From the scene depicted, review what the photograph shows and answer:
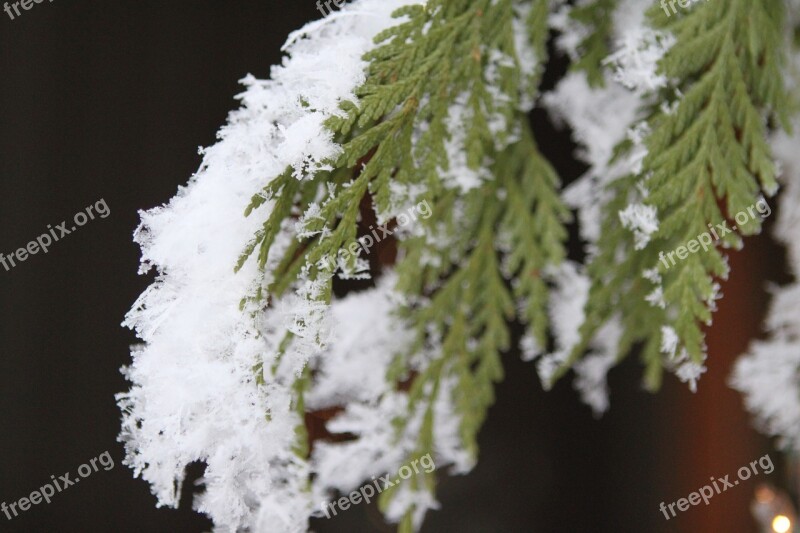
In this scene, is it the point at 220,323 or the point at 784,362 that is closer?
the point at 220,323

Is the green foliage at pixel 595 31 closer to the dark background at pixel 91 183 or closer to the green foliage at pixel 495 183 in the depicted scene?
the green foliage at pixel 495 183

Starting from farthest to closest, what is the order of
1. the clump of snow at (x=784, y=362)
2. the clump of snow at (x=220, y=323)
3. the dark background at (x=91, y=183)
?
the dark background at (x=91, y=183) < the clump of snow at (x=784, y=362) < the clump of snow at (x=220, y=323)

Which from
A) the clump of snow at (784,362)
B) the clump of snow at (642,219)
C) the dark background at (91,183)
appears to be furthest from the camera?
the dark background at (91,183)

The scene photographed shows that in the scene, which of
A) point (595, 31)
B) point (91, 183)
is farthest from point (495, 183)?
point (91, 183)

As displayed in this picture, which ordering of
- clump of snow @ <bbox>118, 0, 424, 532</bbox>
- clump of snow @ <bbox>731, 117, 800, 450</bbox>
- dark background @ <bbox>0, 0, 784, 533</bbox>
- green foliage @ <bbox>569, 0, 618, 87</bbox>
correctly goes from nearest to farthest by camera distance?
1. clump of snow @ <bbox>118, 0, 424, 532</bbox>
2. green foliage @ <bbox>569, 0, 618, 87</bbox>
3. clump of snow @ <bbox>731, 117, 800, 450</bbox>
4. dark background @ <bbox>0, 0, 784, 533</bbox>

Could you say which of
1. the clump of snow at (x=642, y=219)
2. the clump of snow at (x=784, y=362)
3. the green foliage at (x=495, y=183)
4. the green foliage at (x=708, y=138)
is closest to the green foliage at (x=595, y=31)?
the green foliage at (x=495, y=183)

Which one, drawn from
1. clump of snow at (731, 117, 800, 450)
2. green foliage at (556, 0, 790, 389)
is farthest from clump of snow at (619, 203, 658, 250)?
clump of snow at (731, 117, 800, 450)

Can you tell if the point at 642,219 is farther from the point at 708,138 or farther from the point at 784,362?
the point at 784,362

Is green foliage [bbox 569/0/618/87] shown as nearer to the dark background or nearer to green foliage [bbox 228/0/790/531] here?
green foliage [bbox 228/0/790/531]

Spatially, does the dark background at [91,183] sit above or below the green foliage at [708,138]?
above

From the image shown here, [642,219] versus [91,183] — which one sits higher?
[91,183]

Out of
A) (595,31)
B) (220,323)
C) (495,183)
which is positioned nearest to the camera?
(220,323)
